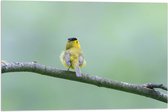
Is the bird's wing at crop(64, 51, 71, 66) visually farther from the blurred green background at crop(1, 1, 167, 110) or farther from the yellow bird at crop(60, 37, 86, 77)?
the blurred green background at crop(1, 1, 167, 110)

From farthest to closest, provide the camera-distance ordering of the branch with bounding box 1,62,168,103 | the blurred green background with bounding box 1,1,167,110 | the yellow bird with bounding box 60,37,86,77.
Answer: the blurred green background with bounding box 1,1,167,110 → the yellow bird with bounding box 60,37,86,77 → the branch with bounding box 1,62,168,103

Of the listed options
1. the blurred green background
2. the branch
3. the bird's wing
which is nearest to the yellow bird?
the bird's wing

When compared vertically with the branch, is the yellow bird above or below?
above

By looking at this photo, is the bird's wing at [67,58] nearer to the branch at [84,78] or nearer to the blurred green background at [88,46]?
the branch at [84,78]

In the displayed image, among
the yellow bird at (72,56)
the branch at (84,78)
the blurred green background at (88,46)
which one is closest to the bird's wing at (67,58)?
the yellow bird at (72,56)

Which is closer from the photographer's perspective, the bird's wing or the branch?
the branch


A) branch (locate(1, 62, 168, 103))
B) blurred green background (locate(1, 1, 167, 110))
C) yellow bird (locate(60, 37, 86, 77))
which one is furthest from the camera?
blurred green background (locate(1, 1, 167, 110))

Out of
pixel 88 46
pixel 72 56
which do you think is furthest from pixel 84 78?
pixel 88 46
